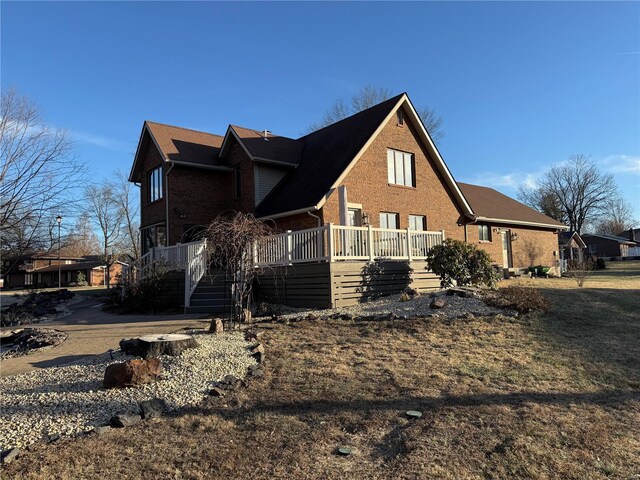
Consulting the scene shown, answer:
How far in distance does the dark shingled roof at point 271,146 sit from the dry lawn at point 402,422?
13071 mm

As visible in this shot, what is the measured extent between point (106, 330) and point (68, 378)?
4932 millimetres

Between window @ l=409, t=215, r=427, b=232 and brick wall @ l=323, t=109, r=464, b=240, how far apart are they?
0.19m

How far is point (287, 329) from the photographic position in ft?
31.5

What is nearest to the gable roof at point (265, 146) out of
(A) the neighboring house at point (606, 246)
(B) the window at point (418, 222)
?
(B) the window at point (418, 222)

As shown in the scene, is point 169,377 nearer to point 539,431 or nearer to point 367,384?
point 367,384

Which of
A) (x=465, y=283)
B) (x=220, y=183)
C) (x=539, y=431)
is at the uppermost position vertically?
(x=220, y=183)

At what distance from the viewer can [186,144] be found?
21.7m

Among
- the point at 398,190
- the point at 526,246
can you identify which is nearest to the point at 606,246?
the point at 526,246

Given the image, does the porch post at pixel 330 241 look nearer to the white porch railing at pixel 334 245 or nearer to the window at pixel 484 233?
the white porch railing at pixel 334 245

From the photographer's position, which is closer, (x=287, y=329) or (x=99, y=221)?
(x=287, y=329)

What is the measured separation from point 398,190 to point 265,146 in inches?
247

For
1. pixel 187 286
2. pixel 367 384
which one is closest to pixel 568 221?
pixel 187 286

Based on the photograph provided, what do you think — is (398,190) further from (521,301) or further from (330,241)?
(521,301)

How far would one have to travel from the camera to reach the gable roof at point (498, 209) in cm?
2520
